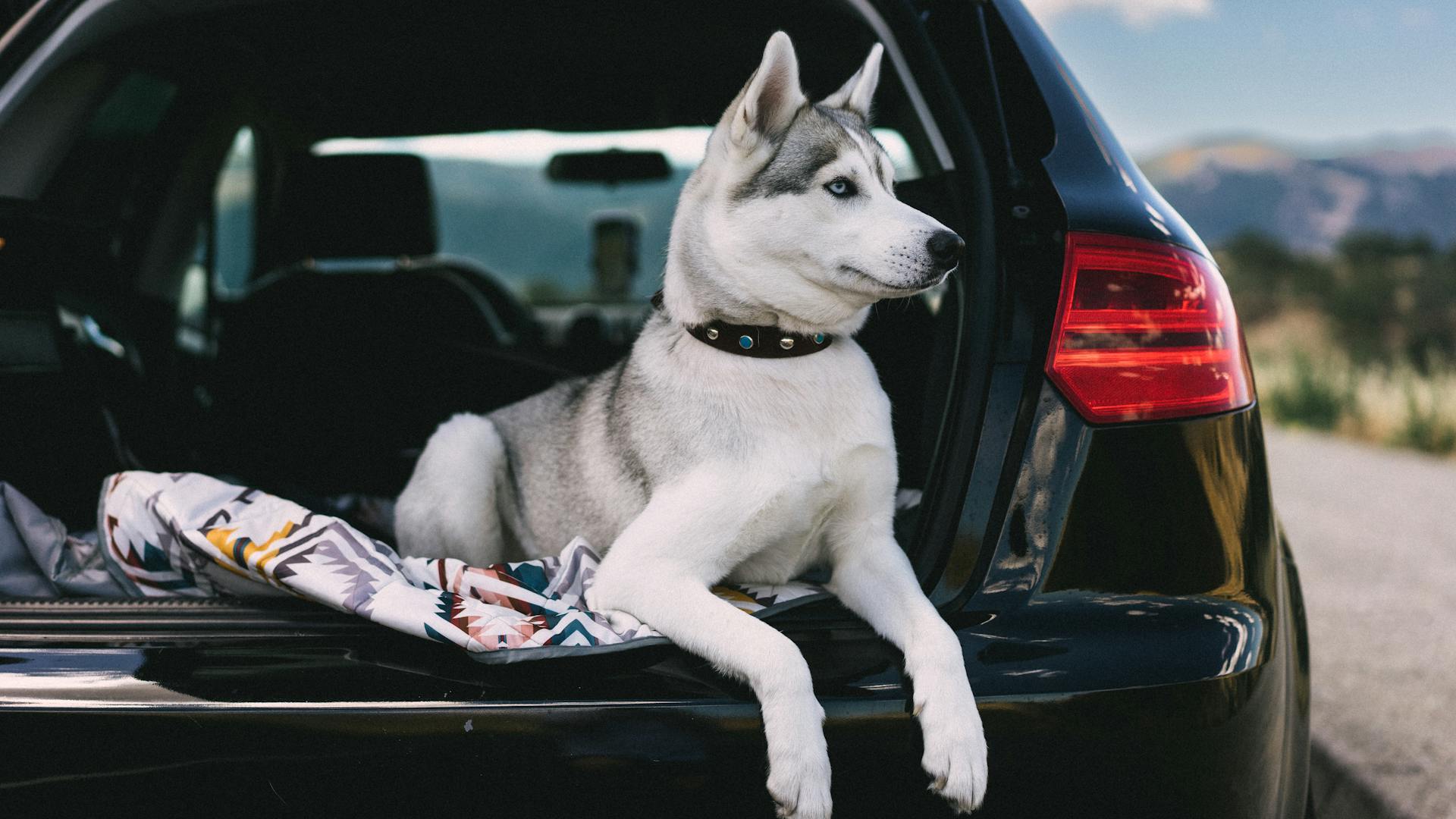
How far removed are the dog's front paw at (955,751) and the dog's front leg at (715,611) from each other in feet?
0.45

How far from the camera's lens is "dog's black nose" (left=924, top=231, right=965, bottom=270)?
173cm

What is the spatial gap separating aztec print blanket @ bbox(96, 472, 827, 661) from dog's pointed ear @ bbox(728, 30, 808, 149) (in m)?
0.89

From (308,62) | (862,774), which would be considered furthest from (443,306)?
(862,774)

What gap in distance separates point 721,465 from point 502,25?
2036 mm

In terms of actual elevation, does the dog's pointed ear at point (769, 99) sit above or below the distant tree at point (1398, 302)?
above

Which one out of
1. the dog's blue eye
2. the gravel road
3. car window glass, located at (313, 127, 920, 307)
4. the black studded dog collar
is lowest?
the gravel road

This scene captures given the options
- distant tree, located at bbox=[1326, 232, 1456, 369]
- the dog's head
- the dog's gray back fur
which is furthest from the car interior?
distant tree, located at bbox=[1326, 232, 1456, 369]

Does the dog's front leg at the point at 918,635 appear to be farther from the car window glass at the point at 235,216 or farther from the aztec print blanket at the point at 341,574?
the car window glass at the point at 235,216

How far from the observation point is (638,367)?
211 centimetres

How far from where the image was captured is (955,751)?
1.30 meters

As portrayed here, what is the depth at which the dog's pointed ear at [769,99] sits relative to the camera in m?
1.86

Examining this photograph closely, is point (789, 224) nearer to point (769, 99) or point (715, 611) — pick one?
point (769, 99)

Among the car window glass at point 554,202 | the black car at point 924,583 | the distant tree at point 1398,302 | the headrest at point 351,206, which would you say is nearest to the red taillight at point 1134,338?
the black car at point 924,583

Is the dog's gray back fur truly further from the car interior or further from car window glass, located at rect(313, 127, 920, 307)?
car window glass, located at rect(313, 127, 920, 307)
